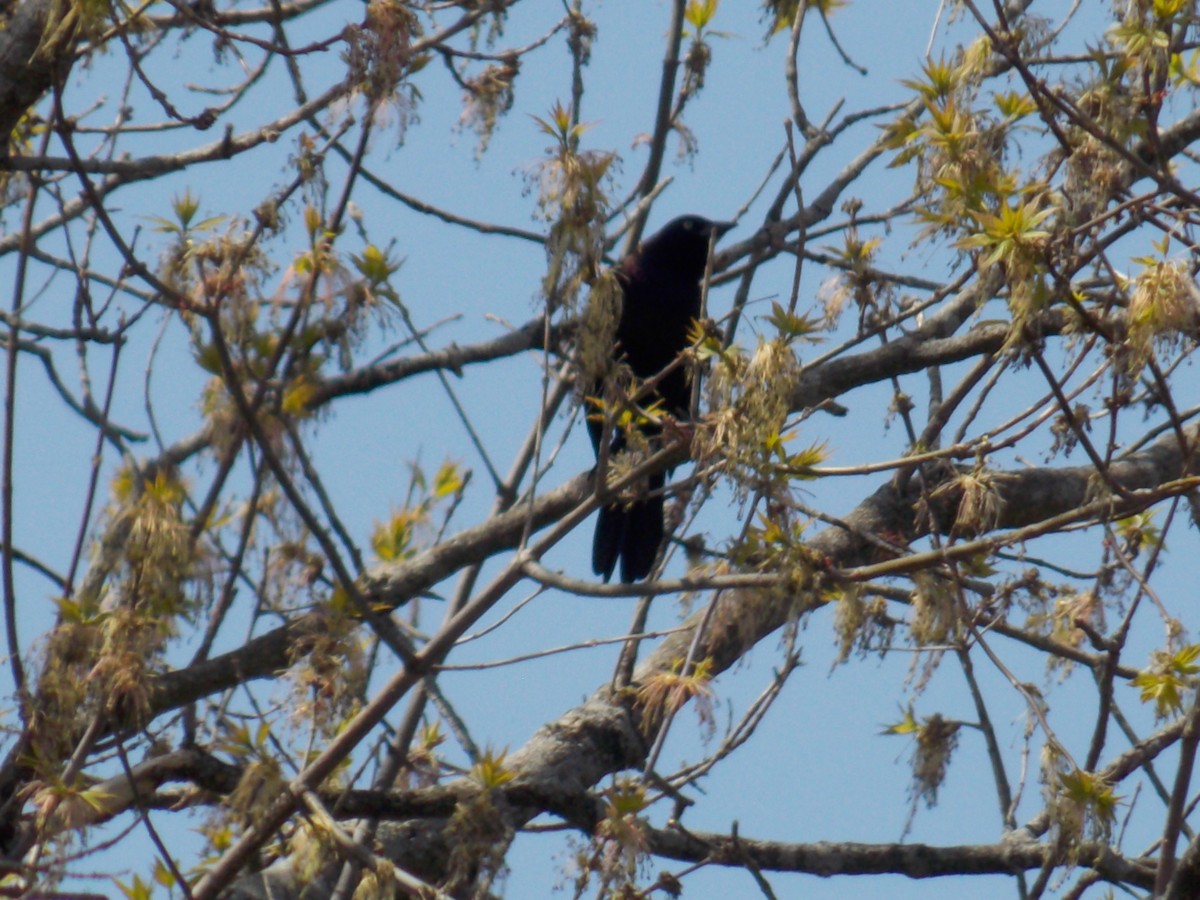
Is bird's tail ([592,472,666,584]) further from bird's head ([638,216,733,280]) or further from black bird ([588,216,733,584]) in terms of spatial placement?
bird's head ([638,216,733,280])

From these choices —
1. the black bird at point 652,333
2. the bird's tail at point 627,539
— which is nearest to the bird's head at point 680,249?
the black bird at point 652,333

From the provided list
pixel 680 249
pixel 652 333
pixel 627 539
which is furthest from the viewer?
pixel 680 249

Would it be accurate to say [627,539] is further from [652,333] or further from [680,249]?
[680,249]

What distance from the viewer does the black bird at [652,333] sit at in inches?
198

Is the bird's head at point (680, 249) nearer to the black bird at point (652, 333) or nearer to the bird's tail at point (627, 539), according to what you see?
the black bird at point (652, 333)

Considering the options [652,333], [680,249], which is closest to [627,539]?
[652,333]

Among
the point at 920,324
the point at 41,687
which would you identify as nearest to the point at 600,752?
the point at 920,324

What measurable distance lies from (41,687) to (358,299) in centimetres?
85

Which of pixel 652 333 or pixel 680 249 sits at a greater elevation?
pixel 680 249

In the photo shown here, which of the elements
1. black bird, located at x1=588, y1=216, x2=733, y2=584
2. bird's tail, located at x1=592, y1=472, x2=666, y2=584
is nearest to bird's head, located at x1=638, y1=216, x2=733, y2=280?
black bird, located at x1=588, y1=216, x2=733, y2=584

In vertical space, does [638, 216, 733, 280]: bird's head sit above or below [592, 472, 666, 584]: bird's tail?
above

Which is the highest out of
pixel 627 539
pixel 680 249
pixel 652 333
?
pixel 680 249

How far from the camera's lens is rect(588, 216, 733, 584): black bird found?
503 centimetres

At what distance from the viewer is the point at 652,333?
5.55m
